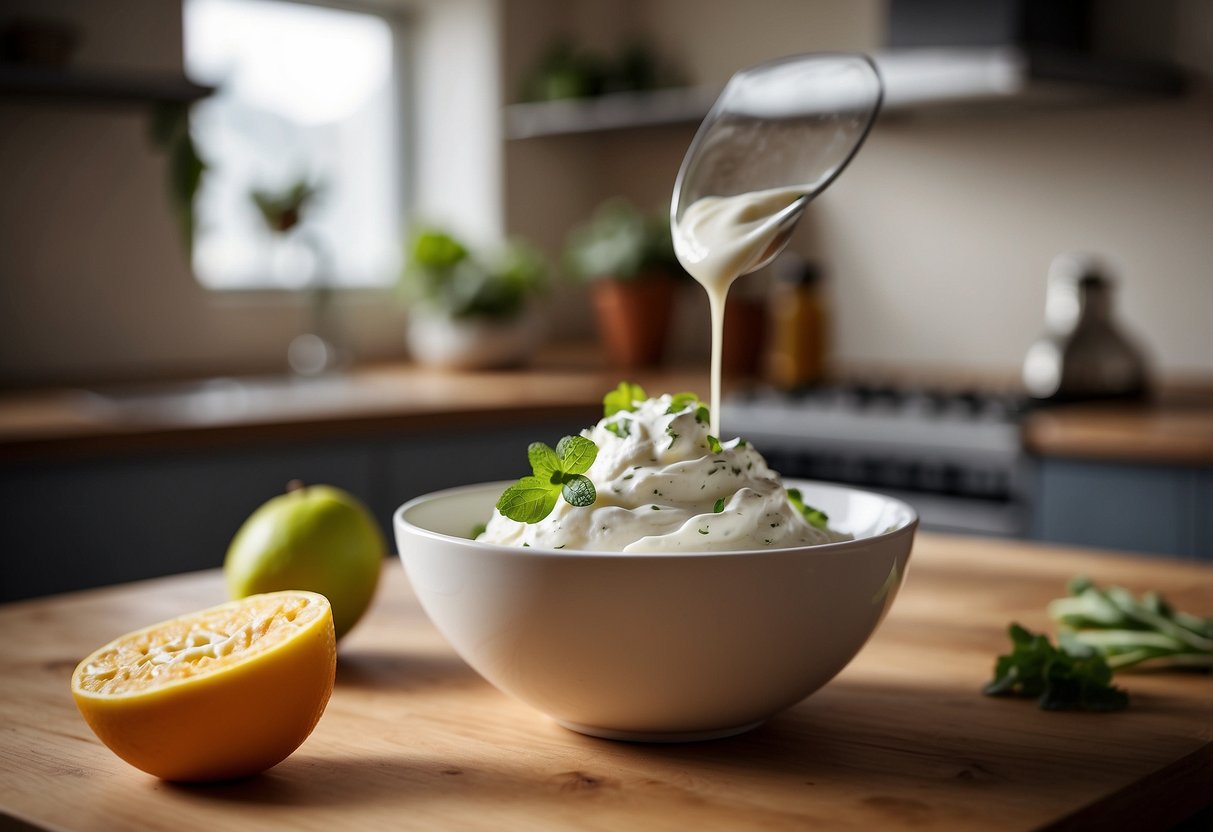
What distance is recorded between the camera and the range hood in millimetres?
2627

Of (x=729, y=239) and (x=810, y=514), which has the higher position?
(x=729, y=239)

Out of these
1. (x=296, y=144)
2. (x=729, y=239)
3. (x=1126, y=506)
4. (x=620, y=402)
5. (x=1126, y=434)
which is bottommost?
(x=1126, y=506)

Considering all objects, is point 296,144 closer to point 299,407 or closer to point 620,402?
point 299,407

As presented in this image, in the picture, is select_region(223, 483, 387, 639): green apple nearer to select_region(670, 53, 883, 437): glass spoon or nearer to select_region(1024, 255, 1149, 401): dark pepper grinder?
select_region(670, 53, 883, 437): glass spoon

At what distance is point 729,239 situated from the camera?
35.4 inches

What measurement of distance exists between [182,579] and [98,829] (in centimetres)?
64

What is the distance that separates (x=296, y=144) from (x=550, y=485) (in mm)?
2999

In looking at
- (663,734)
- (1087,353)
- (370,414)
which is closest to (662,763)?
(663,734)

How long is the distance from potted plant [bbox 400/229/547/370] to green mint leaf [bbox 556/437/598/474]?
8.27 feet

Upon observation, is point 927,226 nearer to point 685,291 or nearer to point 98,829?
point 685,291

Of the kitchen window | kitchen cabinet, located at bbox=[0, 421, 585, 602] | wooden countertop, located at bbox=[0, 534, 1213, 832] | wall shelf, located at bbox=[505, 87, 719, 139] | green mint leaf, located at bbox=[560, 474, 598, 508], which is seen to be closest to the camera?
wooden countertop, located at bbox=[0, 534, 1213, 832]

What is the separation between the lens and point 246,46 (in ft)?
11.0

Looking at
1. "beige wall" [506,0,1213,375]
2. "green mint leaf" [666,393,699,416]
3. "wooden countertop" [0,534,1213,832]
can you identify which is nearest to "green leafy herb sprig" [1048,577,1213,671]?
"wooden countertop" [0,534,1213,832]

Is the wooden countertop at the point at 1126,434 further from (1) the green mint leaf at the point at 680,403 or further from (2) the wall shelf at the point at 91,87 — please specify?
(2) the wall shelf at the point at 91,87
